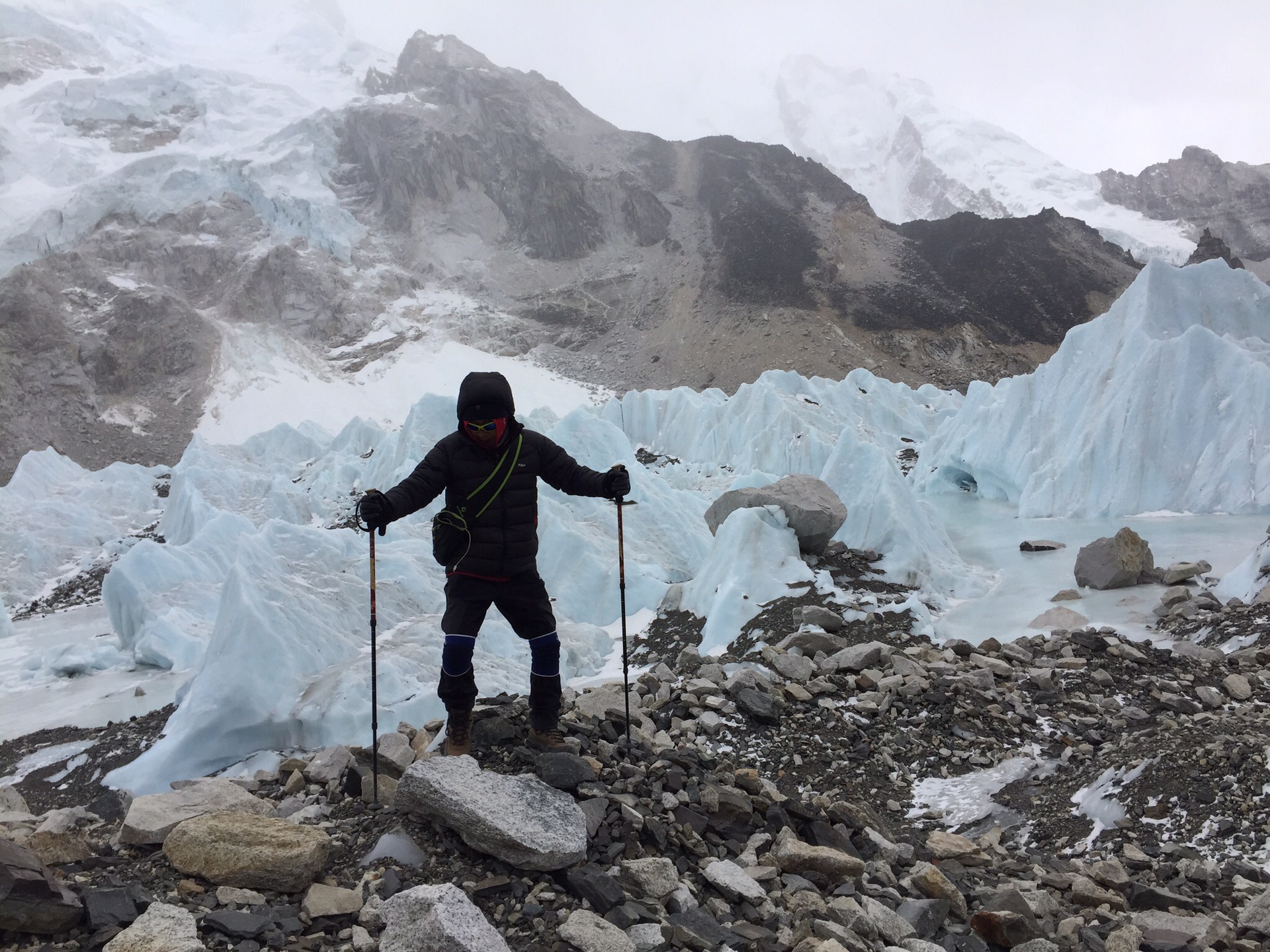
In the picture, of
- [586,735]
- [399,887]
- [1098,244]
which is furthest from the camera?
[1098,244]

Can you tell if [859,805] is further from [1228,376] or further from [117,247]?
[117,247]

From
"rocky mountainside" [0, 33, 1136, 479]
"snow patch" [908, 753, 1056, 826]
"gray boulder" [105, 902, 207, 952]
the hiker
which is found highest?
"rocky mountainside" [0, 33, 1136, 479]

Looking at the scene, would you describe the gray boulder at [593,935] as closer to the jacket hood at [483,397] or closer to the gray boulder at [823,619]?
the jacket hood at [483,397]

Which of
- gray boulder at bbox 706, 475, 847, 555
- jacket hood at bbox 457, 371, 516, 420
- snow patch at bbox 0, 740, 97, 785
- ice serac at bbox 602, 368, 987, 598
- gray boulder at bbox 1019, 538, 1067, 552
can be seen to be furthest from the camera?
gray boulder at bbox 1019, 538, 1067, 552

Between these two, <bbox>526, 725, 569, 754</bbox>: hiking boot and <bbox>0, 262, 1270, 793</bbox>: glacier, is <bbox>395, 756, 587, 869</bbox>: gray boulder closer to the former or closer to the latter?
<bbox>526, 725, 569, 754</bbox>: hiking boot

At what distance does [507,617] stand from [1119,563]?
9256 millimetres

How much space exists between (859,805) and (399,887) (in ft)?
9.73

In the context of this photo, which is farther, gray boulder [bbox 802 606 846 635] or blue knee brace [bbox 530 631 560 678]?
gray boulder [bbox 802 606 846 635]

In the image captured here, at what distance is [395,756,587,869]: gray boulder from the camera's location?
118 inches

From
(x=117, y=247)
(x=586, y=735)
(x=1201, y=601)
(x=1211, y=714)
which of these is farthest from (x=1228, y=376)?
(x=117, y=247)

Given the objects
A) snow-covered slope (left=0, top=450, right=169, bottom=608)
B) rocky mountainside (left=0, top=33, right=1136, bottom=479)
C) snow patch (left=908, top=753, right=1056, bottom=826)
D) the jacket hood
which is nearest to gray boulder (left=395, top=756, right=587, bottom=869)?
the jacket hood

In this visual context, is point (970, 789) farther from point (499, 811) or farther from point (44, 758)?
point (44, 758)

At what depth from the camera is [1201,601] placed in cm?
827

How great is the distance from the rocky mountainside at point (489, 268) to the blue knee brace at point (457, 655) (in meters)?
51.1
